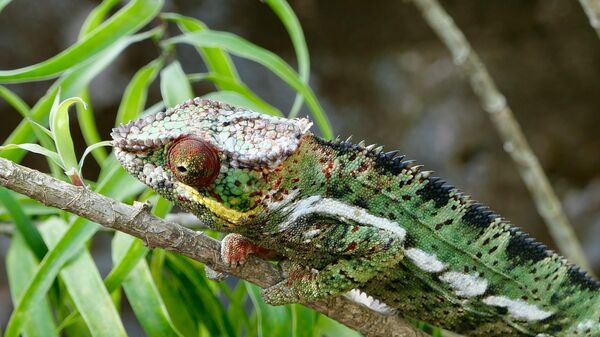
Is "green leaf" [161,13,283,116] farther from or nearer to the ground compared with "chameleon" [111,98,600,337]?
farther from the ground

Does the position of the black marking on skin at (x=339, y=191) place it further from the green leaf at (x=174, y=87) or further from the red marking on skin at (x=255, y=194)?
the green leaf at (x=174, y=87)

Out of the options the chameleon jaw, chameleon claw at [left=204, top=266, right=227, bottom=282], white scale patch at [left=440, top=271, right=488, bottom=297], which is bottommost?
chameleon claw at [left=204, top=266, right=227, bottom=282]

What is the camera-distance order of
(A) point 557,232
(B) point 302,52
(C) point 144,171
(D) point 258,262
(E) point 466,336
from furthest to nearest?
(A) point 557,232 < (B) point 302,52 < (E) point 466,336 < (D) point 258,262 < (C) point 144,171

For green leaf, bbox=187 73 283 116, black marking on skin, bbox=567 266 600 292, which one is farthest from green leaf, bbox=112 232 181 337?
black marking on skin, bbox=567 266 600 292

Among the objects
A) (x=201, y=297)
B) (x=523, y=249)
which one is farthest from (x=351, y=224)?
(x=201, y=297)

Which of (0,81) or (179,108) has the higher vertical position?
(0,81)

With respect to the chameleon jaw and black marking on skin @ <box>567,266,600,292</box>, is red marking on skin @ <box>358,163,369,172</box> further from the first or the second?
black marking on skin @ <box>567,266,600,292</box>

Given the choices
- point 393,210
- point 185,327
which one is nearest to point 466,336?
point 393,210

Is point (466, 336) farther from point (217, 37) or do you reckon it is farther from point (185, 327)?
point (217, 37)
